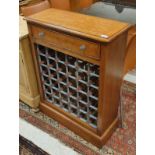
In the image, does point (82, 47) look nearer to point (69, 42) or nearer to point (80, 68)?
point (69, 42)

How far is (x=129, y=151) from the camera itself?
1617 mm

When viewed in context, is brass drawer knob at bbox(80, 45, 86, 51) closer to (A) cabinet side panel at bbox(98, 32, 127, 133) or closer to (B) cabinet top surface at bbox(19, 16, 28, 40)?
(A) cabinet side panel at bbox(98, 32, 127, 133)

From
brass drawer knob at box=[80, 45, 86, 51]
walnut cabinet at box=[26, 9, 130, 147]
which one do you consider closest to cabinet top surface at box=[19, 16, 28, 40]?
walnut cabinet at box=[26, 9, 130, 147]

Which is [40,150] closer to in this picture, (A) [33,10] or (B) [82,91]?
(B) [82,91]

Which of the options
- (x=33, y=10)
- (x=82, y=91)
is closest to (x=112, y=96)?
(x=82, y=91)

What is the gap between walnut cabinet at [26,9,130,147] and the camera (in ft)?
4.10

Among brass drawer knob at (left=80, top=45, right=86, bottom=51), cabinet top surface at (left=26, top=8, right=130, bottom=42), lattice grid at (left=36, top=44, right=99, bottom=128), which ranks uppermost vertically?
cabinet top surface at (left=26, top=8, right=130, bottom=42)

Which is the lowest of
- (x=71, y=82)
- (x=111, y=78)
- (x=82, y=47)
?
(x=71, y=82)

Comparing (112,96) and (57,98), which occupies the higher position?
(112,96)

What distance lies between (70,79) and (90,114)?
1.00 feet

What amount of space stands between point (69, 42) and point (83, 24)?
141mm

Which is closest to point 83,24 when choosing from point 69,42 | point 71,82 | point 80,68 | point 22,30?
point 69,42

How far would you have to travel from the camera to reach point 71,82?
1.62 metres

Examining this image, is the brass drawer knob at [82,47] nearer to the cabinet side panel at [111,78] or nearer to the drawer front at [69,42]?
the drawer front at [69,42]
